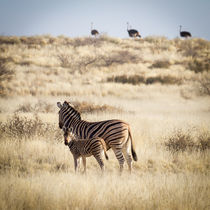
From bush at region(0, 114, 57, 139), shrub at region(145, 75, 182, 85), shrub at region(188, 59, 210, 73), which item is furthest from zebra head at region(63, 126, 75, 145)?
shrub at region(188, 59, 210, 73)

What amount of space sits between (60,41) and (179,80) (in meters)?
29.3

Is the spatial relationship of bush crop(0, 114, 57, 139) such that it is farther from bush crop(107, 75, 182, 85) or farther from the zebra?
bush crop(107, 75, 182, 85)

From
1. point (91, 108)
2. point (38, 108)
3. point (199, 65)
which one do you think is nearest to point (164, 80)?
point (199, 65)

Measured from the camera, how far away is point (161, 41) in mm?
51062

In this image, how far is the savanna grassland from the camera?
436cm

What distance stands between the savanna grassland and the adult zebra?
0.59 m

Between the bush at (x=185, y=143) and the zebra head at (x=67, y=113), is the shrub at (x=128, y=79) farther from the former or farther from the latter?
the zebra head at (x=67, y=113)

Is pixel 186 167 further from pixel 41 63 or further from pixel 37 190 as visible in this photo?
pixel 41 63

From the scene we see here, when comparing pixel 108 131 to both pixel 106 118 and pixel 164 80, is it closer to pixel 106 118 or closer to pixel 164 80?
pixel 106 118

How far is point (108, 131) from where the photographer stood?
19.9 ft

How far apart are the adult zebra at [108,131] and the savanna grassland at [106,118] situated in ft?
1.92

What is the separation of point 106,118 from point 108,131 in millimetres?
5477

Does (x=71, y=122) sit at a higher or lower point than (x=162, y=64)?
lower

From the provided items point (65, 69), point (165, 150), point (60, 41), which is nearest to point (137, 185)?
point (165, 150)
